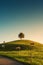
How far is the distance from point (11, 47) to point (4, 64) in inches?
1656

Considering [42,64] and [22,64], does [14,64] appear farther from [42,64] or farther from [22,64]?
[42,64]

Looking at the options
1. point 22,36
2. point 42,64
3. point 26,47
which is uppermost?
point 22,36

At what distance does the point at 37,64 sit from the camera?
960 inches

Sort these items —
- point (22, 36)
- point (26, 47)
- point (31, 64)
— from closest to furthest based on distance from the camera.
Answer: point (31, 64) < point (26, 47) < point (22, 36)

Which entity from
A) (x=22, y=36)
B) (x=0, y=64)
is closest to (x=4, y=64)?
(x=0, y=64)

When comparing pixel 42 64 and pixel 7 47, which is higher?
pixel 7 47

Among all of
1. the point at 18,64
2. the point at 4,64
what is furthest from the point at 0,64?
the point at 18,64

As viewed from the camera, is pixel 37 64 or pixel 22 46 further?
pixel 22 46

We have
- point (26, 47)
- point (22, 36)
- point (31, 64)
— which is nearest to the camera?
point (31, 64)

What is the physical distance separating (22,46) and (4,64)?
42.2m

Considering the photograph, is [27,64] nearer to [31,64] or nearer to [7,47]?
[31,64]

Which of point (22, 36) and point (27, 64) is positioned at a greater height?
point (22, 36)

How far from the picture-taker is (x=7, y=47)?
67.2 m

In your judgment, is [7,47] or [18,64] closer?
[18,64]
